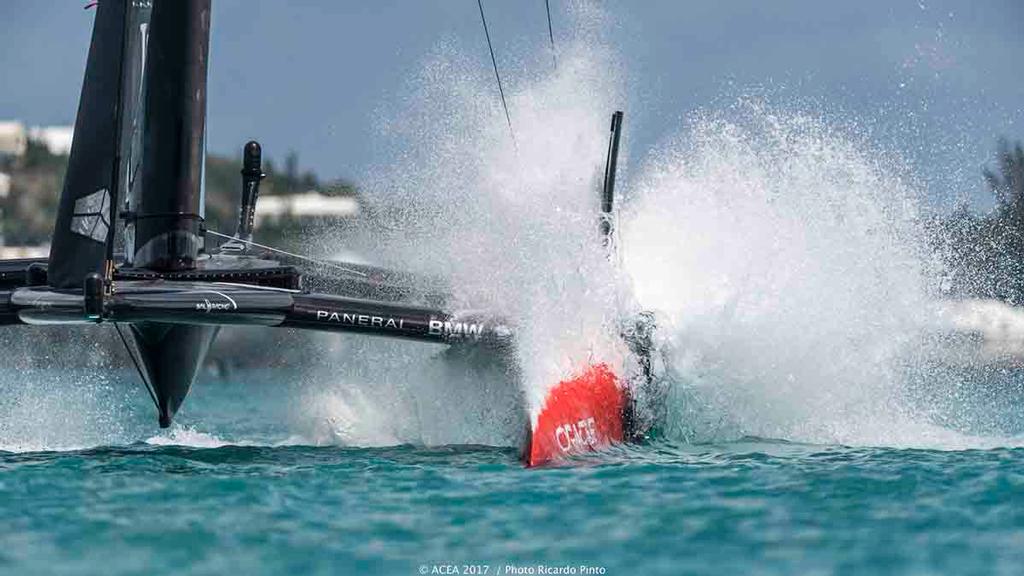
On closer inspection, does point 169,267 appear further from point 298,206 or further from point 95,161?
point 298,206

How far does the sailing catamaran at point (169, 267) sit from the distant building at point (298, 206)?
17840mm

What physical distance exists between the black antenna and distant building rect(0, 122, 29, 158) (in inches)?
1142

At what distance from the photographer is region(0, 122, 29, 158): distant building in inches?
1416

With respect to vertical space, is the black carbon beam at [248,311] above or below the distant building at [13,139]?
below

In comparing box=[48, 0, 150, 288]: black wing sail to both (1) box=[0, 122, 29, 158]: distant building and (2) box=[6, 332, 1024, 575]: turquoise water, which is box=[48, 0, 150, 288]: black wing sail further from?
(1) box=[0, 122, 29, 158]: distant building

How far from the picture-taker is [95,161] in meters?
8.73

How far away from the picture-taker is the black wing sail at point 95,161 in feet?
28.1

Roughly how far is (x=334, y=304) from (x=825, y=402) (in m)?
3.14

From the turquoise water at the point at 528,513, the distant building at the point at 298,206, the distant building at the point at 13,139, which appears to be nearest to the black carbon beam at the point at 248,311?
the turquoise water at the point at 528,513

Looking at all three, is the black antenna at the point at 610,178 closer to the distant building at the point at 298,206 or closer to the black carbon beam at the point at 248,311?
the black carbon beam at the point at 248,311

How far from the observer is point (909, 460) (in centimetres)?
707

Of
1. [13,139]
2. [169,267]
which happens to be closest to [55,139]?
[13,139]

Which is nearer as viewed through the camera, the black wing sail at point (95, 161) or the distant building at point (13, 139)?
the black wing sail at point (95, 161)

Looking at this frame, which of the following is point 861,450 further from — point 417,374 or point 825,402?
point 417,374
